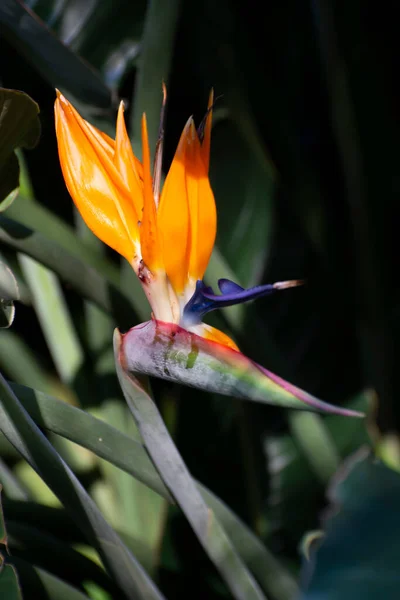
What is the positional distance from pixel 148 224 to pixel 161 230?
0.7 inches

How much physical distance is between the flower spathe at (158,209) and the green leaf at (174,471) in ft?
0.18

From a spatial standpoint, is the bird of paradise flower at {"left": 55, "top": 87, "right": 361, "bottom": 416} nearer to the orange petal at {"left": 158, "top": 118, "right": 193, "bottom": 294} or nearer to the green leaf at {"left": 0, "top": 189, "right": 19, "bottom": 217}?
the orange petal at {"left": 158, "top": 118, "right": 193, "bottom": 294}

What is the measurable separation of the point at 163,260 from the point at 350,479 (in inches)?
8.2

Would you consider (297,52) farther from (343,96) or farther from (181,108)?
(181,108)

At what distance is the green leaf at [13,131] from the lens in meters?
0.51

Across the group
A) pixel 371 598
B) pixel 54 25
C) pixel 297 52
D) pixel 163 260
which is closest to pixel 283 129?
pixel 297 52

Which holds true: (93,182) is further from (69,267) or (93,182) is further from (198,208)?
(69,267)

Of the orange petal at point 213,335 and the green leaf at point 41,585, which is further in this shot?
the green leaf at point 41,585

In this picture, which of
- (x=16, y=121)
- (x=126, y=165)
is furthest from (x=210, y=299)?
(x=16, y=121)

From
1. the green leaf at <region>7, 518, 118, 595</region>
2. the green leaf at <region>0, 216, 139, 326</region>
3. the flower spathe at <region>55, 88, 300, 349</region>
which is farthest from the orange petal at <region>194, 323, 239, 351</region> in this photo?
the green leaf at <region>7, 518, 118, 595</region>

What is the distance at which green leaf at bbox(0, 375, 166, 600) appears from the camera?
48cm

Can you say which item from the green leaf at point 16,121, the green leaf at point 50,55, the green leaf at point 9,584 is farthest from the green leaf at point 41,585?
the green leaf at point 50,55

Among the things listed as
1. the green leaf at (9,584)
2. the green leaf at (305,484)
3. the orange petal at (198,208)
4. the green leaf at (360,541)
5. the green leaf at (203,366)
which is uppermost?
the orange petal at (198,208)

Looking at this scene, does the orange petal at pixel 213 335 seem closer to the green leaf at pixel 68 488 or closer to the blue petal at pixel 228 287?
the blue petal at pixel 228 287
